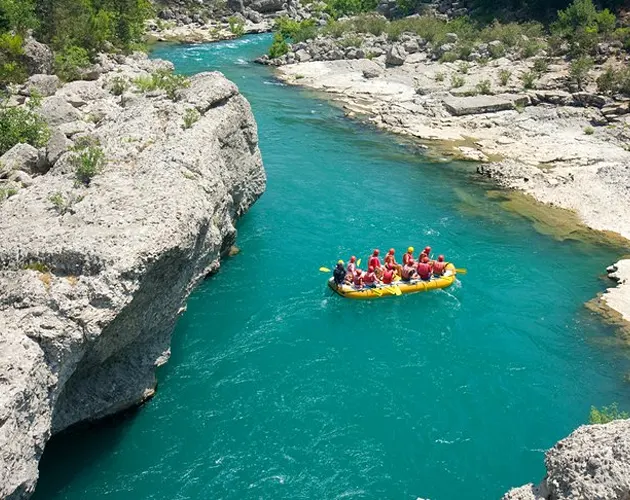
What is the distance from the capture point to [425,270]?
26266 millimetres

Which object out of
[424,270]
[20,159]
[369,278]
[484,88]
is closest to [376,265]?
[369,278]

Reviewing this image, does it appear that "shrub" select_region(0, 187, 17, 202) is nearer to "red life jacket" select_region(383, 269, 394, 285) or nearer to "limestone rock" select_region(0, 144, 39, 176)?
"limestone rock" select_region(0, 144, 39, 176)

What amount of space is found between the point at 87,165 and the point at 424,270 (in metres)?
14.1

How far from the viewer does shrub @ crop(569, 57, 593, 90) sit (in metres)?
49.9

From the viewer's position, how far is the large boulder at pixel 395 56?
6156 centimetres

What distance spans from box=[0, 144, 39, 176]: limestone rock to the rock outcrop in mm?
18690

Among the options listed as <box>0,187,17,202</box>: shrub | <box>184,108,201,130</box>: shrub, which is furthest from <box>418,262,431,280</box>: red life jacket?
<box>0,187,17,202</box>: shrub

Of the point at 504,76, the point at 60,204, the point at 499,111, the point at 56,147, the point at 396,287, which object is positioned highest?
the point at 504,76

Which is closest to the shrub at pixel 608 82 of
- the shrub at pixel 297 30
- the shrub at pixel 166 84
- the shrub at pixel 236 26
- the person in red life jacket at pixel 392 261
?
the person in red life jacket at pixel 392 261

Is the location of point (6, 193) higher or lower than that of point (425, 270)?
higher

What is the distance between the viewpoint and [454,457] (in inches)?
712

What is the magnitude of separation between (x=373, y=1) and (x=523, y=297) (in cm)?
7123

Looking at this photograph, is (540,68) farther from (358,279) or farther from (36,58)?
(36,58)

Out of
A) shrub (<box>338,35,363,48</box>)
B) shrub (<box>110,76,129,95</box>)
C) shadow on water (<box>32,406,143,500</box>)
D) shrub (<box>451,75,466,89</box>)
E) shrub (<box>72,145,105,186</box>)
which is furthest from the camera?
→ shrub (<box>338,35,363,48</box>)
